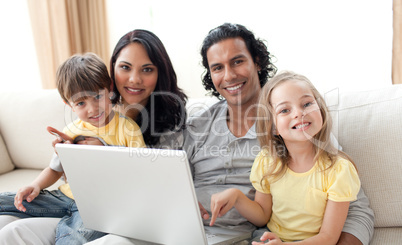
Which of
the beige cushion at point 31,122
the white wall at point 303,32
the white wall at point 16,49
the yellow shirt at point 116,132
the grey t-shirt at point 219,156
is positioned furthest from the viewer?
the white wall at point 16,49

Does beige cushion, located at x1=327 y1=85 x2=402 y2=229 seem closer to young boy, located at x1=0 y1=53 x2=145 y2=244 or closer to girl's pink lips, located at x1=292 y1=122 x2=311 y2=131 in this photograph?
girl's pink lips, located at x1=292 y1=122 x2=311 y2=131

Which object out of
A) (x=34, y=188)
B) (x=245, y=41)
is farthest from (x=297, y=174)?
(x=34, y=188)

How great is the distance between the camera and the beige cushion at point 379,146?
3.86 ft

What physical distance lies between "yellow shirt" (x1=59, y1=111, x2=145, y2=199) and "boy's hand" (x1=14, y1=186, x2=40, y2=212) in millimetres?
107

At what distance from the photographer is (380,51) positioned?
7.71 ft

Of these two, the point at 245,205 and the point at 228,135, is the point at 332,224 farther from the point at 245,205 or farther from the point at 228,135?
the point at 228,135

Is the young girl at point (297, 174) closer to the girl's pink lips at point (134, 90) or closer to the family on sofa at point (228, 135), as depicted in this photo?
the family on sofa at point (228, 135)

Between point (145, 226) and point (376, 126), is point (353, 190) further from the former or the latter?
point (145, 226)

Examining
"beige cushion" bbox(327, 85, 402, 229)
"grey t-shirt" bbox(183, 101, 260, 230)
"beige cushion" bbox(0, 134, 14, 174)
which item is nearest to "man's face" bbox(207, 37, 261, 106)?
"grey t-shirt" bbox(183, 101, 260, 230)

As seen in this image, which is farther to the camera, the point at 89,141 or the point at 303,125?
the point at 89,141

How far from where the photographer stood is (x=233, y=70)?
4.50ft

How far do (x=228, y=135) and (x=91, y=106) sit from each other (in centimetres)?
53

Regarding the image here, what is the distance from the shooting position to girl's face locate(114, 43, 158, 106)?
1416 mm

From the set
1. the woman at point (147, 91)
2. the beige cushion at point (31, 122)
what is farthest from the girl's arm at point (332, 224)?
the beige cushion at point (31, 122)
